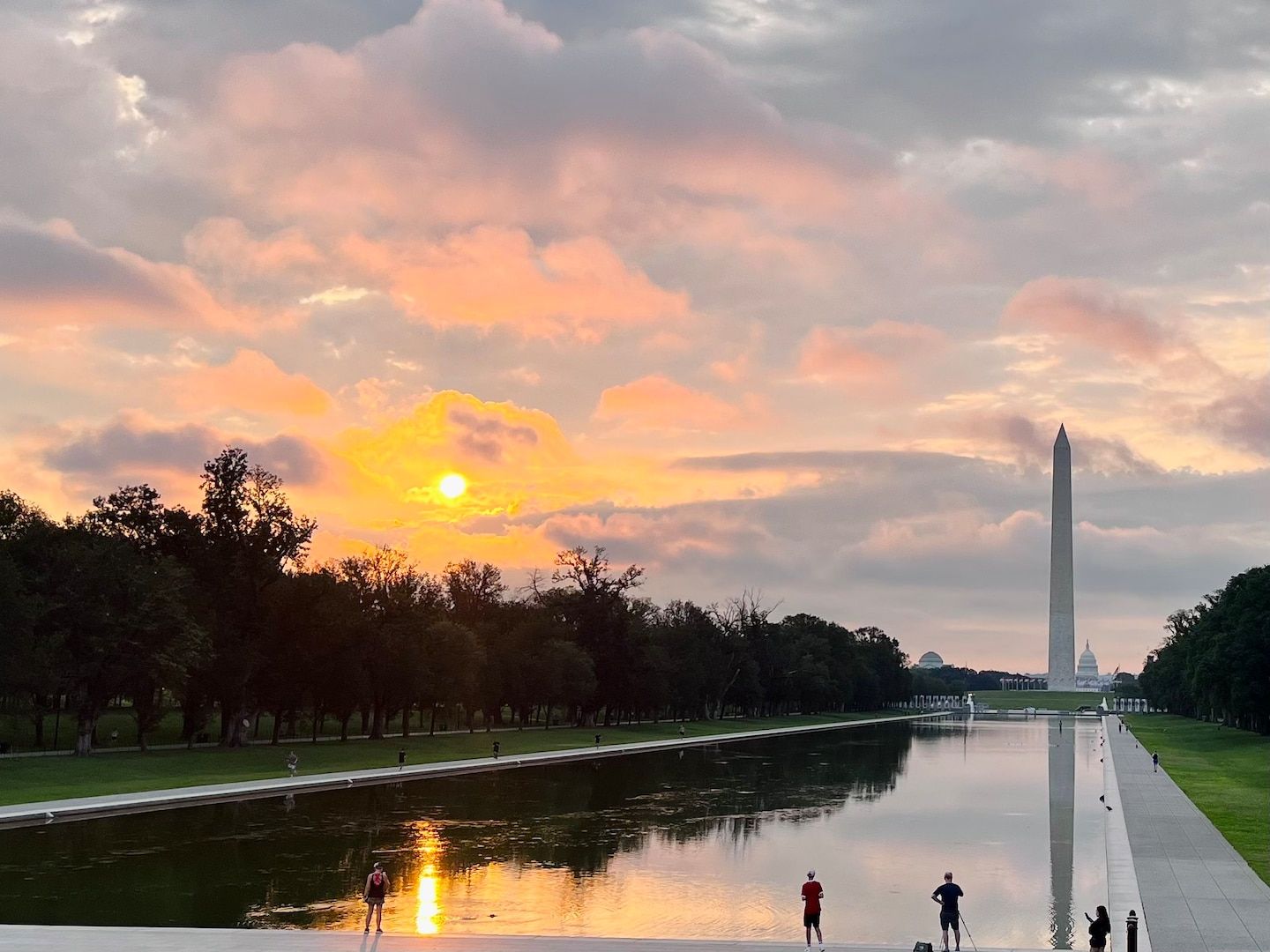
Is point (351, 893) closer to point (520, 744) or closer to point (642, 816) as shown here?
point (642, 816)

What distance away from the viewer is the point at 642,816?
50125mm

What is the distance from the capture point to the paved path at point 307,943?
2377cm

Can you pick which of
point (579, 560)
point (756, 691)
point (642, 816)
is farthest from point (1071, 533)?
point (642, 816)

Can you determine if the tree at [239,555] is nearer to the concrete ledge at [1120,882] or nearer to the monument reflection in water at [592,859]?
the monument reflection in water at [592,859]

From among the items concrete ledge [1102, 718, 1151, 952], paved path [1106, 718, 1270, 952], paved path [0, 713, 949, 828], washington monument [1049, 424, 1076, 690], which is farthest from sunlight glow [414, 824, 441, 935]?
washington monument [1049, 424, 1076, 690]

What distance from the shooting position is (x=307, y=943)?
24484mm

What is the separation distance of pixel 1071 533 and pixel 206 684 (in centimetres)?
13944

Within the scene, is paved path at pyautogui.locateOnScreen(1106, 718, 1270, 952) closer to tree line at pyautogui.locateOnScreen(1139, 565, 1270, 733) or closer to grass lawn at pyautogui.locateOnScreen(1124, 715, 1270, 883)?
grass lawn at pyautogui.locateOnScreen(1124, 715, 1270, 883)

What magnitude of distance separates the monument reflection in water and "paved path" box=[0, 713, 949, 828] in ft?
5.49

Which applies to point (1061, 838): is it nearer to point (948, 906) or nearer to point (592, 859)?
point (592, 859)

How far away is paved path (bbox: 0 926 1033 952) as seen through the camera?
78.0ft

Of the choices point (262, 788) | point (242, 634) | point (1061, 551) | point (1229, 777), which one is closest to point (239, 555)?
point (242, 634)

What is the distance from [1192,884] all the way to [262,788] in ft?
116

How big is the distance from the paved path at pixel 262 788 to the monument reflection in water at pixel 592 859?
167cm
